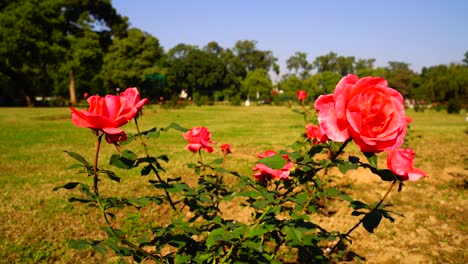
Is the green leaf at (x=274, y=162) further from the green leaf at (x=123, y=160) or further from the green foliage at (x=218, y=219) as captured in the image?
the green leaf at (x=123, y=160)

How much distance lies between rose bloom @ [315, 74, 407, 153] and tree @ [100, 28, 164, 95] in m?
35.6

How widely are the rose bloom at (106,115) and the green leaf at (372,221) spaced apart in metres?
0.85

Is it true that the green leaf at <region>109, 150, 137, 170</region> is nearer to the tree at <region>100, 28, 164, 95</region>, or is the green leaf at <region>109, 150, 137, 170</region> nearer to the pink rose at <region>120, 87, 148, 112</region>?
the pink rose at <region>120, 87, 148, 112</region>

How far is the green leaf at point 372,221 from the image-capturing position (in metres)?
1.08

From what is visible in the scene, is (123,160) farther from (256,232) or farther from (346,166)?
(346,166)

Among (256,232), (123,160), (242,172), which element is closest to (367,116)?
(256,232)

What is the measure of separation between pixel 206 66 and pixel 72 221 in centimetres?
5331

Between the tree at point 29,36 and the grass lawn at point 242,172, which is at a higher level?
the tree at point 29,36

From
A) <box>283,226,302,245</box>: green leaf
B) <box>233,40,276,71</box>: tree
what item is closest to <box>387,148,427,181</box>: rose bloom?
<box>283,226,302,245</box>: green leaf

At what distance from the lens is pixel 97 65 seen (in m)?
30.8

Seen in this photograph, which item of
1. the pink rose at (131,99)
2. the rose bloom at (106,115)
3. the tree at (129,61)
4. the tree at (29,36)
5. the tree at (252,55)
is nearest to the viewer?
the rose bloom at (106,115)

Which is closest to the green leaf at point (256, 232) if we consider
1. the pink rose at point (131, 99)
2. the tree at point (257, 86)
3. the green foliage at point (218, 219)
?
the green foliage at point (218, 219)

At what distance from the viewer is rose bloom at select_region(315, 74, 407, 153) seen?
0.82 meters

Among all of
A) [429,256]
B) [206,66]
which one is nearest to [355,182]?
[429,256]
